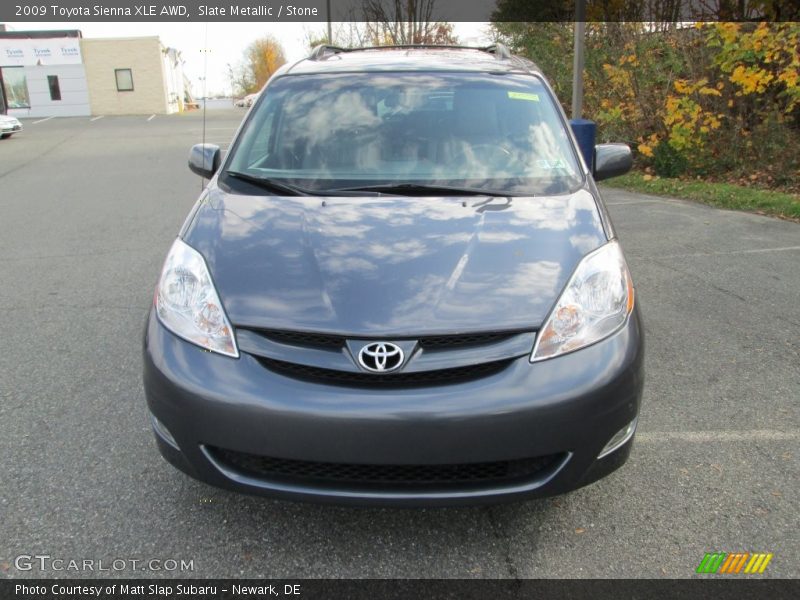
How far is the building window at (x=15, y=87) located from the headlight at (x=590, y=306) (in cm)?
4637

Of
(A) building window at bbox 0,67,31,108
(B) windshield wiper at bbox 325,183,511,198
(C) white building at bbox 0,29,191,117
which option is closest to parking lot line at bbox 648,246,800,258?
(B) windshield wiper at bbox 325,183,511,198

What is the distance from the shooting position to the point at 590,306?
2357mm

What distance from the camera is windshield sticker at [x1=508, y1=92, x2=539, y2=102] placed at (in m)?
3.61

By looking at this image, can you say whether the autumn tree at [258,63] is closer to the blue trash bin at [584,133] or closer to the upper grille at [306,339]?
the blue trash bin at [584,133]

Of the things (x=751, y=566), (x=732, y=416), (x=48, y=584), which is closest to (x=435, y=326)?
(x=751, y=566)

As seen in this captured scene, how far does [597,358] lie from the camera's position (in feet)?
7.33

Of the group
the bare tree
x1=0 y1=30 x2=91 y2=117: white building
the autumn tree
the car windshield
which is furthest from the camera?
the autumn tree

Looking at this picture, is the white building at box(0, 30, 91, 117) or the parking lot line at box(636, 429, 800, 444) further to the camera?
the white building at box(0, 30, 91, 117)

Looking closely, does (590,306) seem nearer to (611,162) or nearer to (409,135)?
(409,135)

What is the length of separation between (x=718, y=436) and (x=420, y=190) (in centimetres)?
180

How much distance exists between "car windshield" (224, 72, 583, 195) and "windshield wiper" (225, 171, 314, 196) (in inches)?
0.9

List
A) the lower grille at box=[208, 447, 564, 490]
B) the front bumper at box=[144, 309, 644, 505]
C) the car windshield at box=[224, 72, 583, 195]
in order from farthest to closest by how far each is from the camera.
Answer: the car windshield at box=[224, 72, 583, 195]
the lower grille at box=[208, 447, 564, 490]
the front bumper at box=[144, 309, 644, 505]

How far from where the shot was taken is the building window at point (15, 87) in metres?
40.5

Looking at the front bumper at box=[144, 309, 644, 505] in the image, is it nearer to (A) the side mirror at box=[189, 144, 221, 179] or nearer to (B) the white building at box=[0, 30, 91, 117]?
(A) the side mirror at box=[189, 144, 221, 179]
